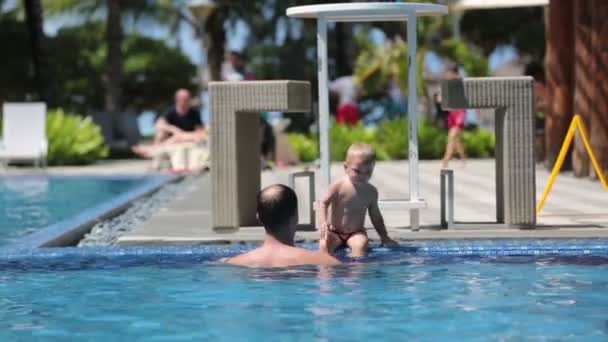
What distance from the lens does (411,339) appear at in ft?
20.1

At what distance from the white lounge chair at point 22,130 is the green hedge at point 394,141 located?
4.40 m

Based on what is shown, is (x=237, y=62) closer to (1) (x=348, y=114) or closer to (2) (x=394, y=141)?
(2) (x=394, y=141)

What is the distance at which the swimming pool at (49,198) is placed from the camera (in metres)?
12.6

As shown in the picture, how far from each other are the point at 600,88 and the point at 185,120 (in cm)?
648

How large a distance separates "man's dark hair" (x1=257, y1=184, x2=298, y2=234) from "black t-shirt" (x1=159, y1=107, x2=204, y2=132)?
1248 cm

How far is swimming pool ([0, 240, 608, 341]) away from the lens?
6426mm

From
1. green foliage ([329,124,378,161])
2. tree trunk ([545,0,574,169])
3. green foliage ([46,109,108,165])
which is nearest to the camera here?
tree trunk ([545,0,574,169])

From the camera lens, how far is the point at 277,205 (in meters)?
7.59

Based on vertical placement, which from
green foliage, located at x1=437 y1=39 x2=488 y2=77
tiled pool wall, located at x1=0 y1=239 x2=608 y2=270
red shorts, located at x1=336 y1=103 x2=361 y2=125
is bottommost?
tiled pool wall, located at x1=0 y1=239 x2=608 y2=270

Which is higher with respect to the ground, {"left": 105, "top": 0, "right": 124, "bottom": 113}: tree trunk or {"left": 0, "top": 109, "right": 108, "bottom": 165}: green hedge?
{"left": 105, "top": 0, "right": 124, "bottom": 113}: tree trunk

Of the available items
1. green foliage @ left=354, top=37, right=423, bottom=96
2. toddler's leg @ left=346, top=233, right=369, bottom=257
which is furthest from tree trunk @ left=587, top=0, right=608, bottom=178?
green foliage @ left=354, top=37, right=423, bottom=96

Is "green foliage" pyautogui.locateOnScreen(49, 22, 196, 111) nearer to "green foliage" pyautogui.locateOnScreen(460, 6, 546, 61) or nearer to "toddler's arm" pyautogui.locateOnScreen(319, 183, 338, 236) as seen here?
"green foliage" pyautogui.locateOnScreen(460, 6, 546, 61)

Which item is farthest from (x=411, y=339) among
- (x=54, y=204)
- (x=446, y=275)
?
(x=54, y=204)

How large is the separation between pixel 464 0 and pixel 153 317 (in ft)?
50.9
